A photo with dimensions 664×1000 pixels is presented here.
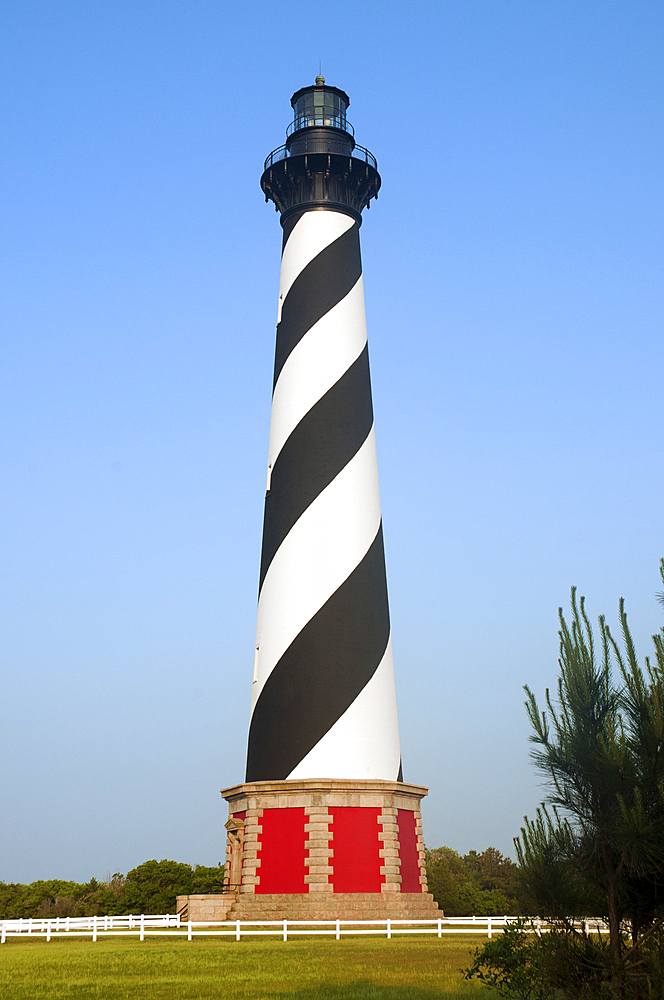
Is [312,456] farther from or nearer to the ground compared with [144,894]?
farther from the ground

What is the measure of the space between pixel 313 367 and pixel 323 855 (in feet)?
44.0

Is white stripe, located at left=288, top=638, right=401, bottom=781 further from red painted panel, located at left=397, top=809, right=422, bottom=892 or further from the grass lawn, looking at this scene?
the grass lawn

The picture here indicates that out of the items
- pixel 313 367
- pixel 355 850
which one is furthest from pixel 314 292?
pixel 355 850

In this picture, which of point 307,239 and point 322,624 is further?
point 307,239

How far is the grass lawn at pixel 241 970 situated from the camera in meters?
11.8

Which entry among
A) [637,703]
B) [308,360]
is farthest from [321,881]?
[637,703]

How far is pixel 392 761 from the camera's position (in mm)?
25266

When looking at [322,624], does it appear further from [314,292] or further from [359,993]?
[359,993]

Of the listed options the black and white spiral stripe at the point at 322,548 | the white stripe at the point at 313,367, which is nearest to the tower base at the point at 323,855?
the black and white spiral stripe at the point at 322,548

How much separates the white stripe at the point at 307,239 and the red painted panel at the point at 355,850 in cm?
1482

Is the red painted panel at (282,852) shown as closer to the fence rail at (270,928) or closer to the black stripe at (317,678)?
the black stripe at (317,678)

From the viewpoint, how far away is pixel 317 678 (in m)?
24.7

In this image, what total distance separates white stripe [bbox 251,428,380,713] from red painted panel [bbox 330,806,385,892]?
4321mm

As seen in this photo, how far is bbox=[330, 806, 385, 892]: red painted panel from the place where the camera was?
23.0 metres
